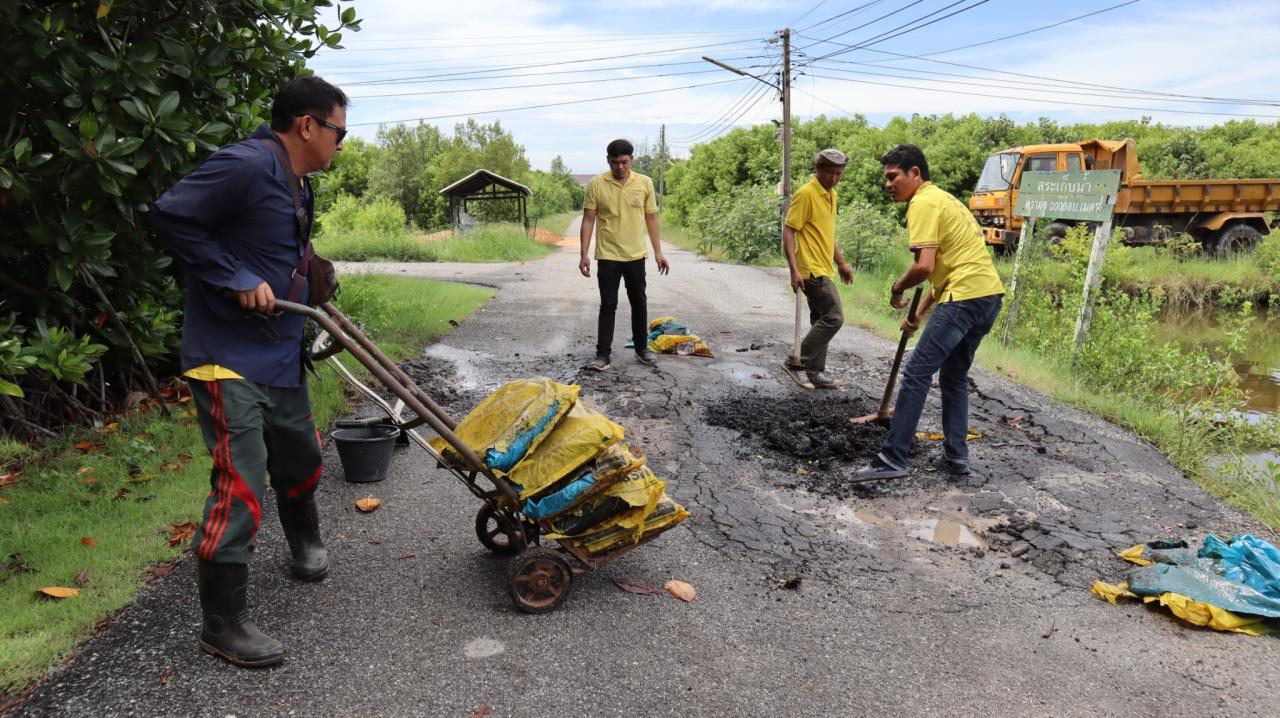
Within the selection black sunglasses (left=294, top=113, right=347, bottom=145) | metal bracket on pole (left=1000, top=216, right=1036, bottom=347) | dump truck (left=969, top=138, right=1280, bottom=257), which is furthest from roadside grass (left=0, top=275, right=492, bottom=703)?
dump truck (left=969, top=138, right=1280, bottom=257)

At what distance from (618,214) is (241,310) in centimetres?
469

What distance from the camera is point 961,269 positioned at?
16.3 feet

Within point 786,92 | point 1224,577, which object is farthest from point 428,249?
point 1224,577

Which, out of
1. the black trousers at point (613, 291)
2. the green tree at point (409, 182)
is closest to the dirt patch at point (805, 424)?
the black trousers at point (613, 291)

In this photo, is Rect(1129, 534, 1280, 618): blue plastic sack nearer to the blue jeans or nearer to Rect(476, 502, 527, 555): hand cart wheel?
the blue jeans

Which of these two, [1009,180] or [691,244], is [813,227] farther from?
[691,244]

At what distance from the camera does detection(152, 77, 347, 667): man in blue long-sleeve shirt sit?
2783 millimetres

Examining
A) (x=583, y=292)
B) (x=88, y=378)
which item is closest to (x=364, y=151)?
(x=583, y=292)

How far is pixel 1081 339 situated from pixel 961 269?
14.2 ft

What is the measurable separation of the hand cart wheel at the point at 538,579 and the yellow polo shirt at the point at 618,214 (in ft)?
14.4

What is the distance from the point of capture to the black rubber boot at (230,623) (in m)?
2.86

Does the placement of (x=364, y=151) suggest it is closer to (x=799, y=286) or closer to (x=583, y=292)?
(x=583, y=292)

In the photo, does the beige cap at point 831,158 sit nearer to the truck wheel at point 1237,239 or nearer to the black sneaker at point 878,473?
the black sneaker at point 878,473

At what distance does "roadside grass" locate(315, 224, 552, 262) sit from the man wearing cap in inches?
680
